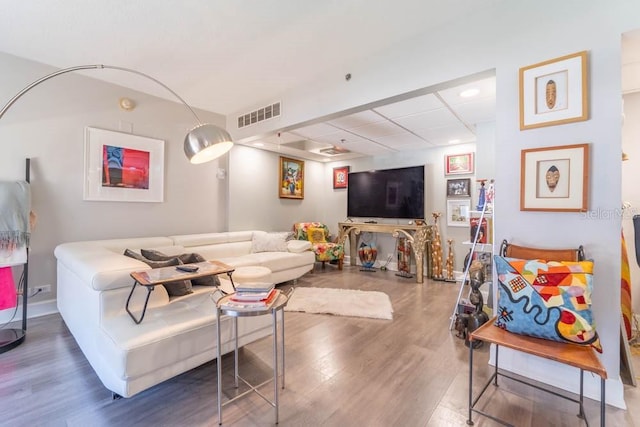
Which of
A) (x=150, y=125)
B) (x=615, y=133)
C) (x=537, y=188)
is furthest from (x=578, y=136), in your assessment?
(x=150, y=125)

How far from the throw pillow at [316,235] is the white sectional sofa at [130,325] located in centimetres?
306

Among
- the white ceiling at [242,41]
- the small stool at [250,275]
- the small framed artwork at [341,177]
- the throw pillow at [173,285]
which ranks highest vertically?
the white ceiling at [242,41]

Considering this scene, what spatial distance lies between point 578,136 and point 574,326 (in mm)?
1118

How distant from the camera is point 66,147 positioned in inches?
122

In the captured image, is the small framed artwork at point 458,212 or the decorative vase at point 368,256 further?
the decorative vase at point 368,256

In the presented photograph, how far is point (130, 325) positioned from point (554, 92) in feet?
9.86

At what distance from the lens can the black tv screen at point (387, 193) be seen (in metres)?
4.80

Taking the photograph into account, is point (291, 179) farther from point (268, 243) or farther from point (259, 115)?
point (259, 115)

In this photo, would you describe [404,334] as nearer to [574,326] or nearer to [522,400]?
[522,400]

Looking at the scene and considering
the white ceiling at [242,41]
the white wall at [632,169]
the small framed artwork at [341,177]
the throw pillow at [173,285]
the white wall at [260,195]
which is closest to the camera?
Answer: the white ceiling at [242,41]

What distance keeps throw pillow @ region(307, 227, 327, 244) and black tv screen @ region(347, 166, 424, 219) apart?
2.35 ft

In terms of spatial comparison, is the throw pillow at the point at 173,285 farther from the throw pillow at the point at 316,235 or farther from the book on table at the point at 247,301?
the throw pillow at the point at 316,235

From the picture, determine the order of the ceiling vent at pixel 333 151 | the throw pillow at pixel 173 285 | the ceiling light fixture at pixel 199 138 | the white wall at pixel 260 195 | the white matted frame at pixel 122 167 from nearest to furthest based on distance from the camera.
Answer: the ceiling light fixture at pixel 199 138 < the throw pillow at pixel 173 285 < the white matted frame at pixel 122 167 < the white wall at pixel 260 195 < the ceiling vent at pixel 333 151

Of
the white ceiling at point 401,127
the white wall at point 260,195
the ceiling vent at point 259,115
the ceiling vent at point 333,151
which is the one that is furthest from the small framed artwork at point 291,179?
the ceiling vent at point 259,115
